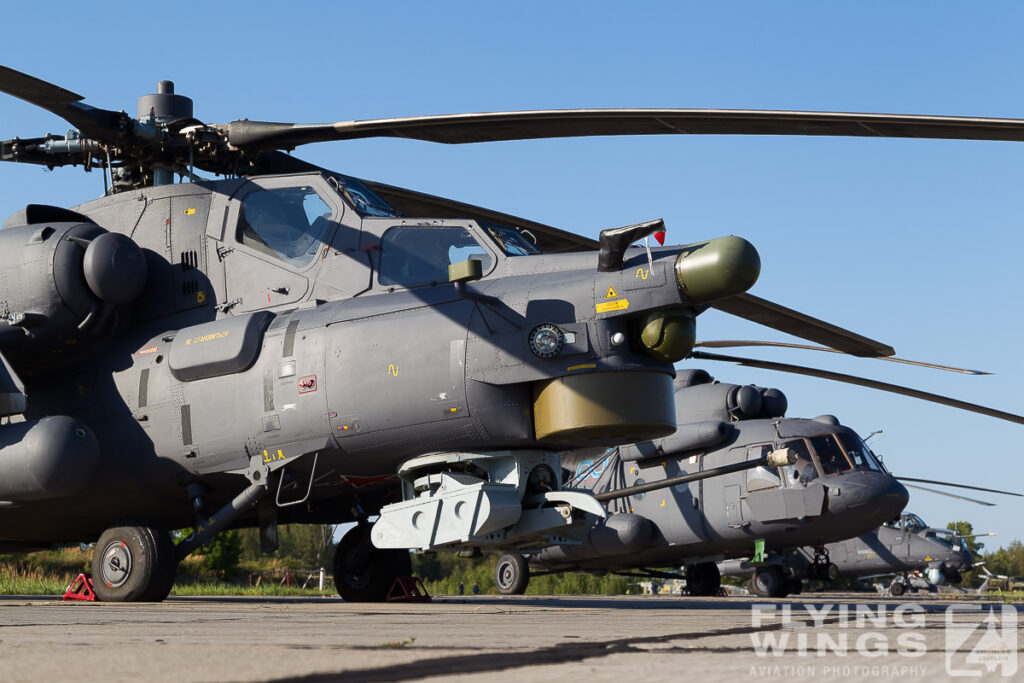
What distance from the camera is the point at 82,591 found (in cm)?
994

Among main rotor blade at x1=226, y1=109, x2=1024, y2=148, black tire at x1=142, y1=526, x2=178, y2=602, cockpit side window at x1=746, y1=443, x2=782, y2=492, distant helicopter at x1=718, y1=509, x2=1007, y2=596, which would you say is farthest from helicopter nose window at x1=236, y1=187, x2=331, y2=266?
distant helicopter at x1=718, y1=509, x2=1007, y2=596

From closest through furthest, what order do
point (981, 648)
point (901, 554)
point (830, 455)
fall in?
point (981, 648) → point (830, 455) → point (901, 554)

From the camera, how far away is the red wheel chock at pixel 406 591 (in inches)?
424

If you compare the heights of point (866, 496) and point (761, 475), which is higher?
point (761, 475)

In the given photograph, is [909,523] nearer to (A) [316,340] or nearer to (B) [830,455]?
(B) [830,455]

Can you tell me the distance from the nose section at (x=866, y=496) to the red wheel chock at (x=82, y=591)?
36.3 ft

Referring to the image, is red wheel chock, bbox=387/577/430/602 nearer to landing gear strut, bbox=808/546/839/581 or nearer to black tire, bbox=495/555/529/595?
black tire, bbox=495/555/529/595

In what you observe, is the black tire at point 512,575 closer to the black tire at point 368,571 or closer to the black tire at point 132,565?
the black tire at point 368,571

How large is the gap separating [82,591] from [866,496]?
1163 centimetres

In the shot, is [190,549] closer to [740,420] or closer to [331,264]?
[331,264]

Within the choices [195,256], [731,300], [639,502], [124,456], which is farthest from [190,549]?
[639,502]

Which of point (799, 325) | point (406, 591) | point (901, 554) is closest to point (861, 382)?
point (799, 325)

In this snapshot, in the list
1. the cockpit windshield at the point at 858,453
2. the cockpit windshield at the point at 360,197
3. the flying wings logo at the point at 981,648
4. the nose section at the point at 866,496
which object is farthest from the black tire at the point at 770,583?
the flying wings logo at the point at 981,648

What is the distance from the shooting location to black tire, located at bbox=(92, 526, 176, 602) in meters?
9.48
